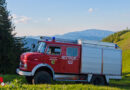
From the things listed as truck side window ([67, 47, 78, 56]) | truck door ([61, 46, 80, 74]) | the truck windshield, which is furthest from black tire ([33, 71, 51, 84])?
truck side window ([67, 47, 78, 56])

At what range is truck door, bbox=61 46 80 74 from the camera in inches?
527

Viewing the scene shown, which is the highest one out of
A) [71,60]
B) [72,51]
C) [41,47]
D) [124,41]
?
[124,41]

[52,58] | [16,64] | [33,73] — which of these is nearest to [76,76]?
[52,58]

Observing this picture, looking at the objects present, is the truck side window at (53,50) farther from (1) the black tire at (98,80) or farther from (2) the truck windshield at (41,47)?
(1) the black tire at (98,80)

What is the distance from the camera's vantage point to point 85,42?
14.5 m

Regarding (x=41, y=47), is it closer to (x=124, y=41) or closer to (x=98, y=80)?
(x=98, y=80)

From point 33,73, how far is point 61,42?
285cm

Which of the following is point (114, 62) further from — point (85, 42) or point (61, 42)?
point (61, 42)

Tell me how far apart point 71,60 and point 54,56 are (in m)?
1.29

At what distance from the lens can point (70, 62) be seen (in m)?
13.6

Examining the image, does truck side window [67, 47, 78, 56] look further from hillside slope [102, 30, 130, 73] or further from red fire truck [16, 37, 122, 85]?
hillside slope [102, 30, 130, 73]

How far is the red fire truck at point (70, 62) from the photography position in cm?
1227

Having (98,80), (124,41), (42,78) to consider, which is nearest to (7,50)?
(98,80)

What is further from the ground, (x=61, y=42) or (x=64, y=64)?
(x=61, y=42)
